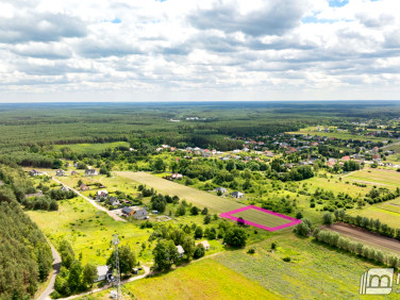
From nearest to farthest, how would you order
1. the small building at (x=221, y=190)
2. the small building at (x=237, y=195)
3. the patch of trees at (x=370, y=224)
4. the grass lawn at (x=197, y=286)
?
1. the grass lawn at (x=197, y=286)
2. the patch of trees at (x=370, y=224)
3. the small building at (x=237, y=195)
4. the small building at (x=221, y=190)

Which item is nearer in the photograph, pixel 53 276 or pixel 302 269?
pixel 53 276

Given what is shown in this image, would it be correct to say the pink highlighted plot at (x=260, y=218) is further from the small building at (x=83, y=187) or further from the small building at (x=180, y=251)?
the small building at (x=83, y=187)

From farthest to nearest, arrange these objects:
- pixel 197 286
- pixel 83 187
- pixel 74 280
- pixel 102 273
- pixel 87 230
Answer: pixel 83 187, pixel 87 230, pixel 102 273, pixel 197 286, pixel 74 280

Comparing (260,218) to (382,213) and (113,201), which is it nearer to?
(382,213)

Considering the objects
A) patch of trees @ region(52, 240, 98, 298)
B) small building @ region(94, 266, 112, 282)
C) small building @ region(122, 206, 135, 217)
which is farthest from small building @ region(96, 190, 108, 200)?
small building @ region(94, 266, 112, 282)

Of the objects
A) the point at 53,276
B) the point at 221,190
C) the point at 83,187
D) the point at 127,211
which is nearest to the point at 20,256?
the point at 53,276

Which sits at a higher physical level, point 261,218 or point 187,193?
point 261,218

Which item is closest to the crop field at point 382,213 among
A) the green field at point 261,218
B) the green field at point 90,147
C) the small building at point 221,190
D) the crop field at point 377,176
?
the green field at point 261,218
